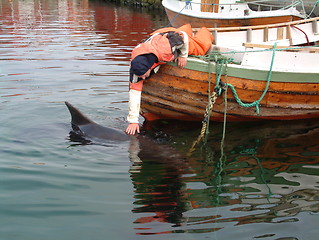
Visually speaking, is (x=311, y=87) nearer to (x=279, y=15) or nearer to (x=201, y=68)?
(x=201, y=68)

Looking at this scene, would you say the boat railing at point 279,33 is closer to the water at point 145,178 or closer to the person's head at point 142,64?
the water at point 145,178

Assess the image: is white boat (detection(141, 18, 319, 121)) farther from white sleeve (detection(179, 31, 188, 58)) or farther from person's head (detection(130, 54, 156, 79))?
person's head (detection(130, 54, 156, 79))

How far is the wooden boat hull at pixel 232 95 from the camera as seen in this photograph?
7.01 metres

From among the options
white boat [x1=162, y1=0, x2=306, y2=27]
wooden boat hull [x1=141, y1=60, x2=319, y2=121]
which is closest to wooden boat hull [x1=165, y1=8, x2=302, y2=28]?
white boat [x1=162, y1=0, x2=306, y2=27]

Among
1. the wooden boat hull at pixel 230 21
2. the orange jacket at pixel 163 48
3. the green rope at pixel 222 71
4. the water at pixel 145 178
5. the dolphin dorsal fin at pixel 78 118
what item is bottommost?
the water at pixel 145 178

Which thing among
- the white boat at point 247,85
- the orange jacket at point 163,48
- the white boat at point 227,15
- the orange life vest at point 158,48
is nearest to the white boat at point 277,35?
the white boat at point 247,85

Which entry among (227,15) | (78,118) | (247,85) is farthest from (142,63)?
(227,15)

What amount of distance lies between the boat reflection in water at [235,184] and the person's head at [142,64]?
1.16m

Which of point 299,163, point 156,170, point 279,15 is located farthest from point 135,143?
point 279,15

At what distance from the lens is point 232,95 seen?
721 centimetres

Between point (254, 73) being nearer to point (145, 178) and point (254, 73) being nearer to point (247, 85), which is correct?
point (247, 85)

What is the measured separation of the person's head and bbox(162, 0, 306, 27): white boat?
7.82m

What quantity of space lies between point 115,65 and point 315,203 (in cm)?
920

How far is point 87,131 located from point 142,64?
147cm
